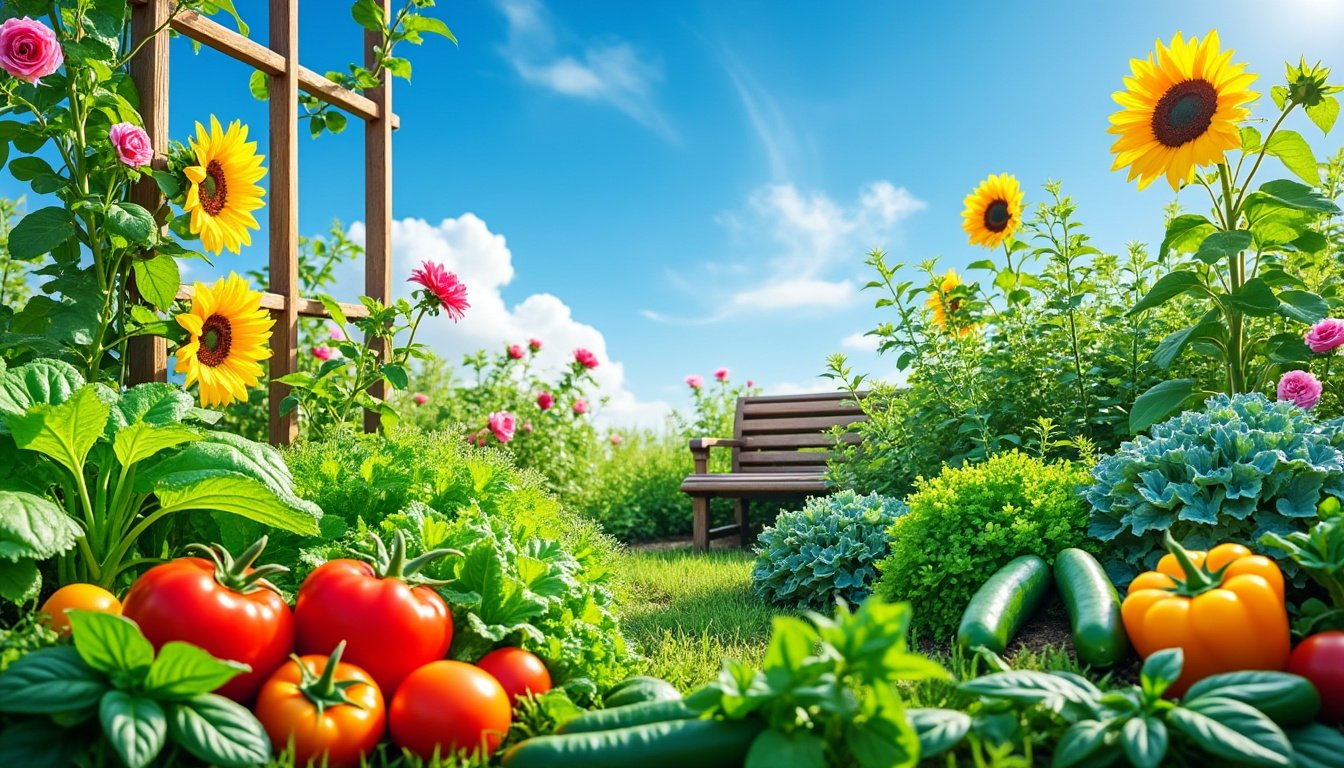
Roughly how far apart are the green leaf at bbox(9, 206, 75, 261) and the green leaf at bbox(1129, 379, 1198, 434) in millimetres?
3983

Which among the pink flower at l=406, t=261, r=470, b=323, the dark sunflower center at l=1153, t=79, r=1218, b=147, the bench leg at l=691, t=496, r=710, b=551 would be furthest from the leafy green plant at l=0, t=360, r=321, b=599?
the bench leg at l=691, t=496, r=710, b=551

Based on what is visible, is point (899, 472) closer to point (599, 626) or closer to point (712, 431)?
point (599, 626)

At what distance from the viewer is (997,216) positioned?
4520mm

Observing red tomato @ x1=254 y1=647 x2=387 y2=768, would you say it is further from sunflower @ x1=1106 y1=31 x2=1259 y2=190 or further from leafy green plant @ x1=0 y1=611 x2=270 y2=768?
sunflower @ x1=1106 y1=31 x2=1259 y2=190

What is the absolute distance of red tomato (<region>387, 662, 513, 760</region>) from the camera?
1786 mm

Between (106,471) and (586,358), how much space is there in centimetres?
496

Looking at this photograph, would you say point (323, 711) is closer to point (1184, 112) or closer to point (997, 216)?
point (1184, 112)

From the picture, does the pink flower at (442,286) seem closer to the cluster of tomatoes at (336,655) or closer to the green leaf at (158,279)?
the green leaf at (158,279)

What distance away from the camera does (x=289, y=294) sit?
14.3ft

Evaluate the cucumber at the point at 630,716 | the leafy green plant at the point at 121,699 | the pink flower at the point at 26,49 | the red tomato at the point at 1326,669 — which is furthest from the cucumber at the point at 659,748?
the pink flower at the point at 26,49

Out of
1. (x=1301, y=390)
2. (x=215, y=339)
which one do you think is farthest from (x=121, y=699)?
(x=1301, y=390)

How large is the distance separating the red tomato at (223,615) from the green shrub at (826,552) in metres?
2.36

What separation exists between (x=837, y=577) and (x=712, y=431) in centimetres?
523

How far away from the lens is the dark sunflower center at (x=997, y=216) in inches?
177
